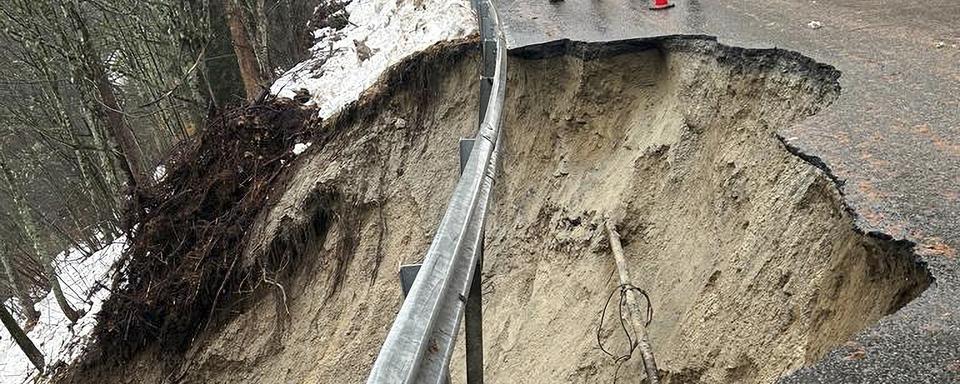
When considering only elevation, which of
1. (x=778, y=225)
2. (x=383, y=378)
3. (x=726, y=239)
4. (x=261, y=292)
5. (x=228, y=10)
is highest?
(x=228, y=10)

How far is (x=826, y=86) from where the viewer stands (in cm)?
→ 425

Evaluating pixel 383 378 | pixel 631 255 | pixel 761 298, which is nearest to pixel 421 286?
pixel 383 378

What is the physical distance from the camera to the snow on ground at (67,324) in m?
8.37

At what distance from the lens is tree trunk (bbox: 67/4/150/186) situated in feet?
31.8

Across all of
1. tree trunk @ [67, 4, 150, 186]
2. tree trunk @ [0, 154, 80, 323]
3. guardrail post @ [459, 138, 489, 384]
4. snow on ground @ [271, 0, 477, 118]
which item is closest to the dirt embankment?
snow on ground @ [271, 0, 477, 118]

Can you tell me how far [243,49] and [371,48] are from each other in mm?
2782

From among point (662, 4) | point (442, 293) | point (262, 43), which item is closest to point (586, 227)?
point (662, 4)

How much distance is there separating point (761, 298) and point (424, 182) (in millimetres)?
4853

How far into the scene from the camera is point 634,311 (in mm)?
4121

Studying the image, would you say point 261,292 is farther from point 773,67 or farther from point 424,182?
point 773,67

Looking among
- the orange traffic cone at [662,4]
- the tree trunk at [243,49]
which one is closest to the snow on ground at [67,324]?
the tree trunk at [243,49]

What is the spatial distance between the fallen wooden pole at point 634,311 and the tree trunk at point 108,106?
23.4 ft

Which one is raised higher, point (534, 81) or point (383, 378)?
point (383, 378)

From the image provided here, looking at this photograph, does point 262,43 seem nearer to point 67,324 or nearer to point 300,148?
point 300,148
